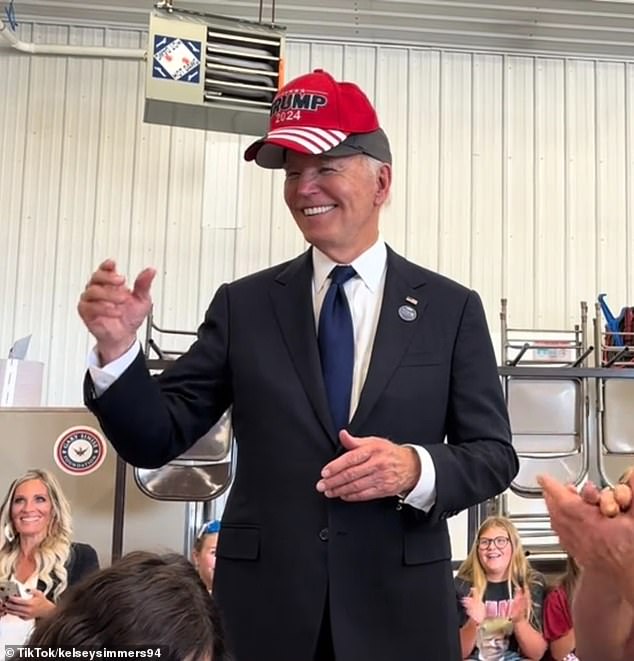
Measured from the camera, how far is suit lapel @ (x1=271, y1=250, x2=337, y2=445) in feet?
3.35

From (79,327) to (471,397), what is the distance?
10.5 ft

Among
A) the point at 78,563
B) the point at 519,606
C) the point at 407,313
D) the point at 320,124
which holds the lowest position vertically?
the point at 519,606

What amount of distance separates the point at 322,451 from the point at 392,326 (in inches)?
8.3

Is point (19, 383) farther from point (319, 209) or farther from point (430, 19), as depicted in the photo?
point (430, 19)

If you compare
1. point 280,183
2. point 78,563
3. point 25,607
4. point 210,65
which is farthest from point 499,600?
point 280,183

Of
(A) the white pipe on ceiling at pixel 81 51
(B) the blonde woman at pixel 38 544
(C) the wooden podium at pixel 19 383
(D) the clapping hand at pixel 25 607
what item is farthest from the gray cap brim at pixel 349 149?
(A) the white pipe on ceiling at pixel 81 51

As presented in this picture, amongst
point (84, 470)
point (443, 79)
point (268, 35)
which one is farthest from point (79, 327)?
point (443, 79)

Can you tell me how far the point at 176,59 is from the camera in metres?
2.99

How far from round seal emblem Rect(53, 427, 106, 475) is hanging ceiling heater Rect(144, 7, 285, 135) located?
1396mm

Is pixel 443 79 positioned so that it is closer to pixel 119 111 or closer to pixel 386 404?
pixel 119 111

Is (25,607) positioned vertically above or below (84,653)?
below

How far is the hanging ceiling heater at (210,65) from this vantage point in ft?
9.76

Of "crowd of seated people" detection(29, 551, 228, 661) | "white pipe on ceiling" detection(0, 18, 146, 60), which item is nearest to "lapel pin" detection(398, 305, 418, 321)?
"crowd of seated people" detection(29, 551, 228, 661)

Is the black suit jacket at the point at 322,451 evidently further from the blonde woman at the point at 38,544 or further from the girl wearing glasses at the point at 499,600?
the girl wearing glasses at the point at 499,600
